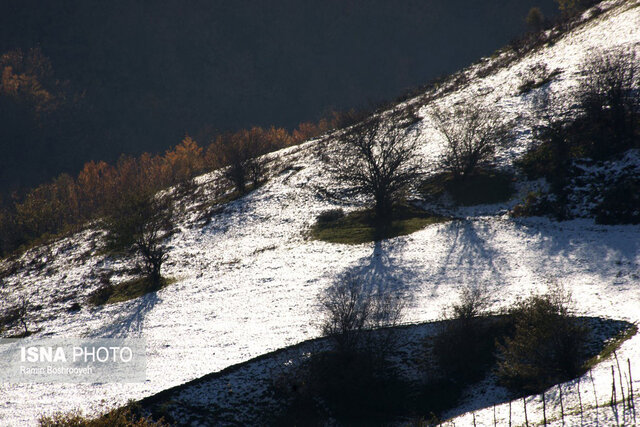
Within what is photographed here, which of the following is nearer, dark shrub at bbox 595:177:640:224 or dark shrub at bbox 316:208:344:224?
dark shrub at bbox 595:177:640:224

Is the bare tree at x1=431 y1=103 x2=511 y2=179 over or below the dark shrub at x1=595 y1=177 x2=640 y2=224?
over

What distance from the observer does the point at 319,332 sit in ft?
77.2

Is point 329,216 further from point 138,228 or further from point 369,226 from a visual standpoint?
point 138,228

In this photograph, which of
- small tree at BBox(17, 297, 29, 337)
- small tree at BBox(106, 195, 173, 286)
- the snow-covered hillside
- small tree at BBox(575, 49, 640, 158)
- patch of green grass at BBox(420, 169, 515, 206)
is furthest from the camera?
patch of green grass at BBox(420, 169, 515, 206)

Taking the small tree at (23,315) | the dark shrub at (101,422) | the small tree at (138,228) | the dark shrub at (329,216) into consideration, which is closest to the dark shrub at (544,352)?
the dark shrub at (101,422)

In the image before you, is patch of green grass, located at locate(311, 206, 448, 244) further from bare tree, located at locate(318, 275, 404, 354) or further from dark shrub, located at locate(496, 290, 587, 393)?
dark shrub, located at locate(496, 290, 587, 393)

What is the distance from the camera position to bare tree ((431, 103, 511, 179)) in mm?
42000

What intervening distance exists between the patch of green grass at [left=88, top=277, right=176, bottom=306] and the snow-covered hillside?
1.11 metres

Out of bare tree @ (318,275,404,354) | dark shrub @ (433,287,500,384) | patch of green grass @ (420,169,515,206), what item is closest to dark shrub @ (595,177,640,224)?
patch of green grass @ (420,169,515,206)

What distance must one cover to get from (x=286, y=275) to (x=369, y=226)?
11073mm

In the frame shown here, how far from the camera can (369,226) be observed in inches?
1577

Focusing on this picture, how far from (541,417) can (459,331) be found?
6.83 meters

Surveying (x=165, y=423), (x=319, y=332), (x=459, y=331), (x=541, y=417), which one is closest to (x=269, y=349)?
(x=319, y=332)

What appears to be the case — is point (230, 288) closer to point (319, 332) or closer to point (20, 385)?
point (319, 332)
